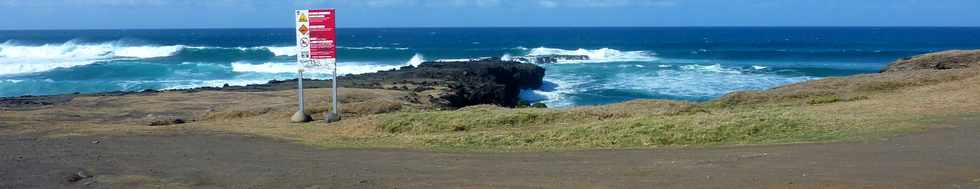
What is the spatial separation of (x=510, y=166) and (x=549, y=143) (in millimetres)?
2453

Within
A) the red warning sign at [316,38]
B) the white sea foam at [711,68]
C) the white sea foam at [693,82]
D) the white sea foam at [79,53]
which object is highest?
the white sea foam at [79,53]

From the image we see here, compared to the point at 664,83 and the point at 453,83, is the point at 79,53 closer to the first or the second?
the point at 664,83

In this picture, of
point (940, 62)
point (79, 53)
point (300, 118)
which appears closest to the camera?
point (300, 118)

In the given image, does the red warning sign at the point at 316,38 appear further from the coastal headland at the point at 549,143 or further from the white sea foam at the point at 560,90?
the white sea foam at the point at 560,90

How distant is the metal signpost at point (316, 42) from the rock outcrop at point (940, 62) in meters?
17.1

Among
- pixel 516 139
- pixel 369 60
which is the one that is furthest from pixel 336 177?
pixel 369 60

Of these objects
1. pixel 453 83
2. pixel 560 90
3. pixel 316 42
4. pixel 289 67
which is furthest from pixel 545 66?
pixel 316 42

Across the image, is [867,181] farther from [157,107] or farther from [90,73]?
[90,73]

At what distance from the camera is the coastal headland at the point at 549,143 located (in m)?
9.73

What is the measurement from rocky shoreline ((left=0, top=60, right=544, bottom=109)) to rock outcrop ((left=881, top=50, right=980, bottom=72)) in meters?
12.0

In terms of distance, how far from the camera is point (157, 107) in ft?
74.5

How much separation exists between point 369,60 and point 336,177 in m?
62.6

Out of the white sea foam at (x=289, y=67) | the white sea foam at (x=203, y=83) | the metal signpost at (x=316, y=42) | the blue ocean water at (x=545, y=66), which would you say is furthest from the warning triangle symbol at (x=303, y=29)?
the white sea foam at (x=289, y=67)

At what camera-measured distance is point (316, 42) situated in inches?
697
